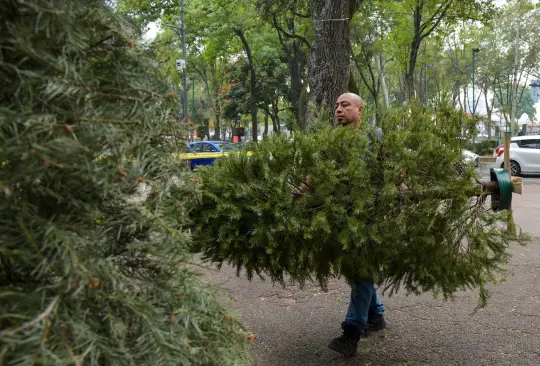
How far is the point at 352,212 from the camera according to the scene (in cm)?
327

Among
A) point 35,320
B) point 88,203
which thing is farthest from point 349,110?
point 35,320

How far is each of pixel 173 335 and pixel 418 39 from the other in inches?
751

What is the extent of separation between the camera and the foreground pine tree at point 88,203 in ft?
4.40

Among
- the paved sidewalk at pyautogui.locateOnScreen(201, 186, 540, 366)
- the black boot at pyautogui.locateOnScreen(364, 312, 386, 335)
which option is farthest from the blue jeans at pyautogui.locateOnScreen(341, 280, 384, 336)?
the black boot at pyautogui.locateOnScreen(364, 312, 386, 335)

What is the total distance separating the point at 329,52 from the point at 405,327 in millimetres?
4923

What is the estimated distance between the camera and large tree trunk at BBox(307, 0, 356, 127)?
8453mm

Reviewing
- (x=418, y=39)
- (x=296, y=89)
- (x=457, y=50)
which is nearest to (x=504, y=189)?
(x=418, y=39)

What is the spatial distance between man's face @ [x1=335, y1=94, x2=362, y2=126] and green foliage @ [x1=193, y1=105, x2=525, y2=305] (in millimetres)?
502

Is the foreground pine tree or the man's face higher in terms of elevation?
the man's face

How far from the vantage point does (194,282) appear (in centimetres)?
180

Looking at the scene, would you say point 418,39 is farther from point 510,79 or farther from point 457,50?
point 510,79

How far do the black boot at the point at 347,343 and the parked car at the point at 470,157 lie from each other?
4.72ft

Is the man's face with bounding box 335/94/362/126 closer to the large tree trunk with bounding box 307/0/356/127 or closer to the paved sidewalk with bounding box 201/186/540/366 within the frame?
the paved sidewalk with bounding box 201/186/540/366

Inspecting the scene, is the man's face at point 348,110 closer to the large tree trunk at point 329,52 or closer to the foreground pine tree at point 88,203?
the foreground pine tree at point 88,203
